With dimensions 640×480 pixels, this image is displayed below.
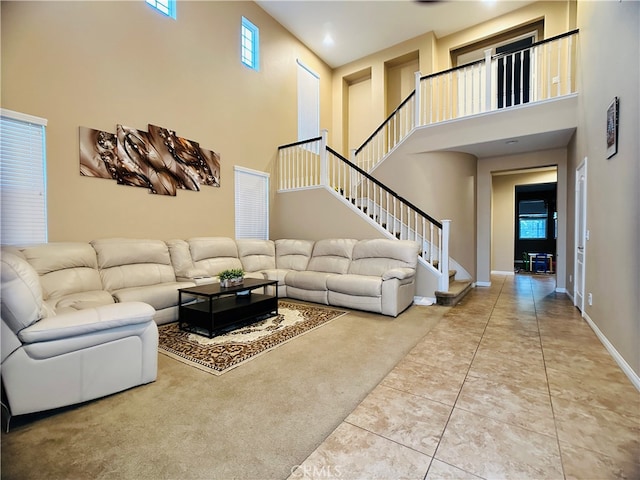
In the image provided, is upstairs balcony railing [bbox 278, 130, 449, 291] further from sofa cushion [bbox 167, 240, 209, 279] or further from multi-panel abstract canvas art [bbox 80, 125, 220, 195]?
sofa cushion [bbox 167, 240, 209, 279]

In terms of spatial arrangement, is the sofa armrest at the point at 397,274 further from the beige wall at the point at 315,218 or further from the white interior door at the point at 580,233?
the white interior door at the point at 580,233

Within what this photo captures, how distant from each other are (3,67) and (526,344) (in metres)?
6.10

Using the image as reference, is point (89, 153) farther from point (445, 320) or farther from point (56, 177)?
point (445, 320)

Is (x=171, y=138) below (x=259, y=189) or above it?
above

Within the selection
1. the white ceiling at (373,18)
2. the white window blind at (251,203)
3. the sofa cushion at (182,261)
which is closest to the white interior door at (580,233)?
the white ceiling at (373,18)

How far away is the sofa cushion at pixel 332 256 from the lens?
16.6 feet

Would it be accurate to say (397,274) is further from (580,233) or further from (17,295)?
(17,295)

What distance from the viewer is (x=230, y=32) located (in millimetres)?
5680

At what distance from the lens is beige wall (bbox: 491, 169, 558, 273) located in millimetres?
8453

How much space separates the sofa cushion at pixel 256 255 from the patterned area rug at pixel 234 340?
1479mm

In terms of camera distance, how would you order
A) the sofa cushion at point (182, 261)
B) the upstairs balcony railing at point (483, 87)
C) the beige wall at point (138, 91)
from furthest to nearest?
the upstairs balcony railing at point (483, 87) → the sofa cushion at point (182, 261) → the beige wall at point (138, 91)

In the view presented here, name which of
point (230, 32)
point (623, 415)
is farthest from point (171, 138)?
point (623, 415)

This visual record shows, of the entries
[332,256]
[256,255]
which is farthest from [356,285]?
[256,255]

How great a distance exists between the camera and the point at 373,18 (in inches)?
263
